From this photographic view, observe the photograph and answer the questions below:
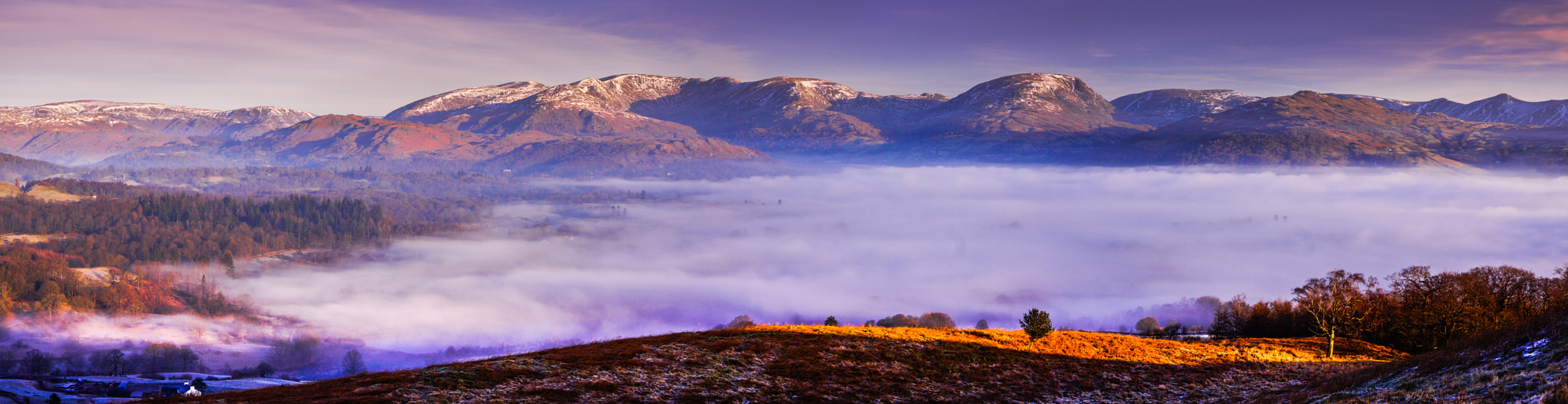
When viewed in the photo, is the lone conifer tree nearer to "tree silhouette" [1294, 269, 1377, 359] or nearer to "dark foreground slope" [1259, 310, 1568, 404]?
"dark foreground slope" [1259, 310, 1568, 404]

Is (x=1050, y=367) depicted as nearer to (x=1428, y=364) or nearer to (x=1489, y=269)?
(x=1428, y=364)

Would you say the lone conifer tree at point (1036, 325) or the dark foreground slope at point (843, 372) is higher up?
the lone conifer tree at point (1036, 325)

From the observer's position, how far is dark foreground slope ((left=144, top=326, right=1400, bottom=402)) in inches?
1479

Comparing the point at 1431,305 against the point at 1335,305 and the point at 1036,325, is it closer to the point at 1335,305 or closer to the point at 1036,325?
the point at 1335,305

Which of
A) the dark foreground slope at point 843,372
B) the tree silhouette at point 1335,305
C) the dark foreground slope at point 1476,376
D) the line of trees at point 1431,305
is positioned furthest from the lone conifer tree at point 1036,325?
the line of trees at point 1431,305

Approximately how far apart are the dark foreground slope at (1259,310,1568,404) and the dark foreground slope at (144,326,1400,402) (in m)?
6.52

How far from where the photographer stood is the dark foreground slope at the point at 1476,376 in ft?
83.5

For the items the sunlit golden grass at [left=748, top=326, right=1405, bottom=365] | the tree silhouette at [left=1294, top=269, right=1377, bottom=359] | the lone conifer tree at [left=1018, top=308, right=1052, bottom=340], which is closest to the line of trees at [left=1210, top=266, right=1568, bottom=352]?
the tree silhouette at [left=1294, top=269, right=1377, bottom=359]

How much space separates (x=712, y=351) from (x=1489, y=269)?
78394 millimetres

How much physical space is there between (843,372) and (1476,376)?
2911 cm

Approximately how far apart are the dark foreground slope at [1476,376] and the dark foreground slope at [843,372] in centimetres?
652

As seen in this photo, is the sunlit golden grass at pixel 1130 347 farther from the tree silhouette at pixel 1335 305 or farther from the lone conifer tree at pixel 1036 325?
the tree silhouette at pixel 1335 305

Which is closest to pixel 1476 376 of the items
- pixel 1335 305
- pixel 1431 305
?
pixel 1335 305

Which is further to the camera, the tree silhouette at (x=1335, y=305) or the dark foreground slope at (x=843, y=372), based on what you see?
the tree silhouette at (x=1335, y=305)
